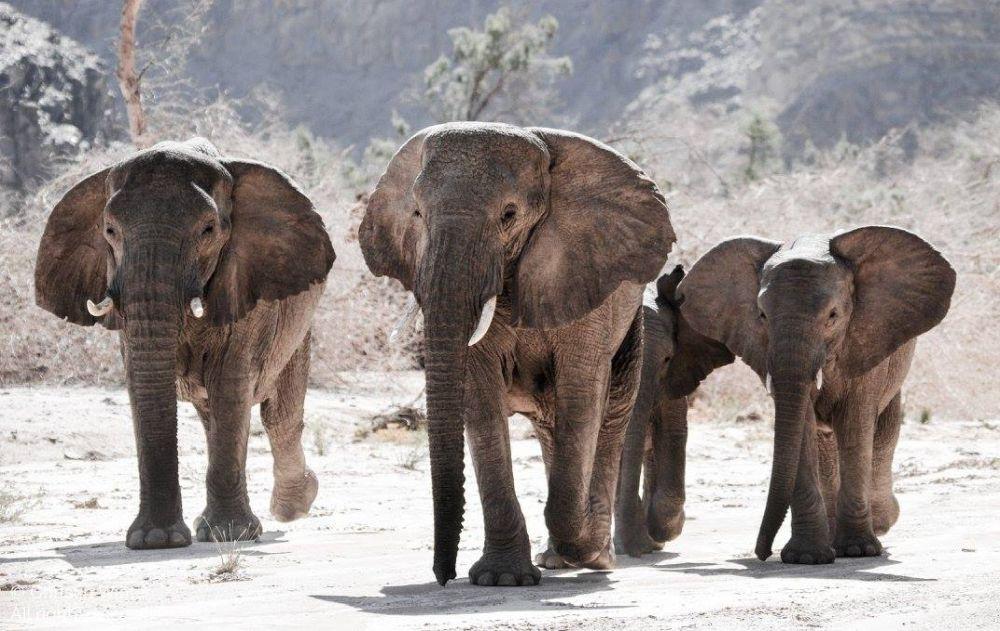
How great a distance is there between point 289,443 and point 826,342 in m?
3.50

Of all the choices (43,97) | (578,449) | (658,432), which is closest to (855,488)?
(658,432)

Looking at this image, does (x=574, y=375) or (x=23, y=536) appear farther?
(x=23, y=536)

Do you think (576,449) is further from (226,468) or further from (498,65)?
(498,65)

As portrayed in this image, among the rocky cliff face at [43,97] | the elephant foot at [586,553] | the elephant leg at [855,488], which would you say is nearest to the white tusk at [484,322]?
the elephant foot at [586,553]

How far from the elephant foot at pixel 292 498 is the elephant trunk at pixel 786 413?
3222mm

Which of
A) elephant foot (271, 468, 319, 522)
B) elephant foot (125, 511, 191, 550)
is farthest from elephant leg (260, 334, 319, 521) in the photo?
elephant foot (125, 511, 191, 550)

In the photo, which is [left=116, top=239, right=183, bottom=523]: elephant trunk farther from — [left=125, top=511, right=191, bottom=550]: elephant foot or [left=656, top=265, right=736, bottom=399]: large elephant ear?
[left=656, top=265, right=736, bottom=399]: large elephant ear

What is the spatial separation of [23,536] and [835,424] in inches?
167

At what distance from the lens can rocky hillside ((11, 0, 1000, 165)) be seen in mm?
70000

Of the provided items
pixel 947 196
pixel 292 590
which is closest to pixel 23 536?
pixel 292 590

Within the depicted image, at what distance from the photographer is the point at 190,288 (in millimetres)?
7457

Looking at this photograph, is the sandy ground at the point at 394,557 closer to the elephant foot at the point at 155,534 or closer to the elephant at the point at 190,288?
the elephant foot at the point at 155,534

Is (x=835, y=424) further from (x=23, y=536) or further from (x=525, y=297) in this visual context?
(x=23, y=536)

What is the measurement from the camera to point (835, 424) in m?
8.33
